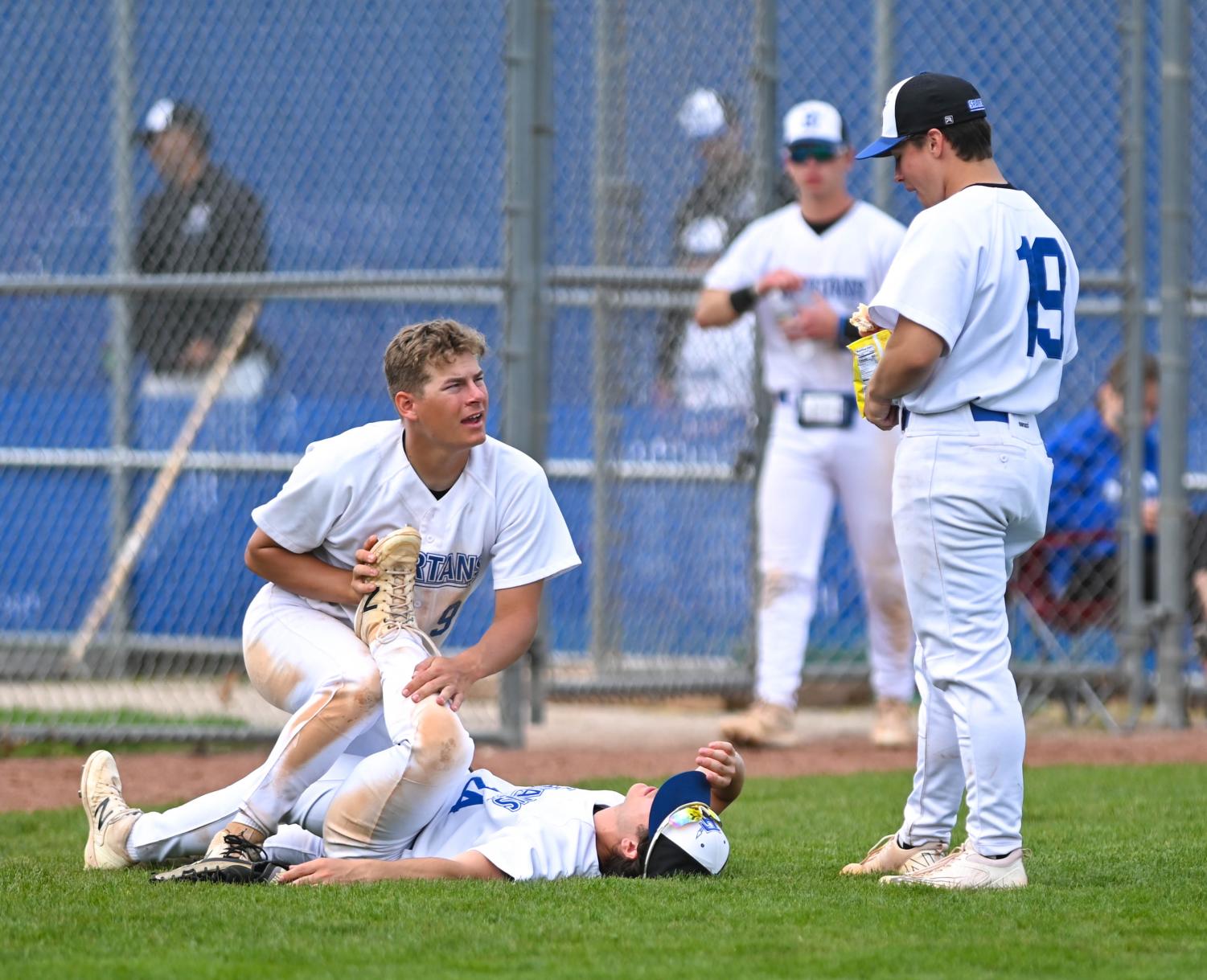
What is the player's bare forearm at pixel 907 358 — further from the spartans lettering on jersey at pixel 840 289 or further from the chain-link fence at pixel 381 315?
the chain-link fence at pixel 381 315

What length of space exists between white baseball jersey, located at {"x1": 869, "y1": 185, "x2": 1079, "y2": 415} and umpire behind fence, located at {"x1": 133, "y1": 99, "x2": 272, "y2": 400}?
4.63 m

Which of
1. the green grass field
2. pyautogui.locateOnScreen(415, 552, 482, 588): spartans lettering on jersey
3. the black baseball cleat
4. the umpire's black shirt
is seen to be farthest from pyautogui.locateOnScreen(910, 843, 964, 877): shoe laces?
the umpire's black shirt

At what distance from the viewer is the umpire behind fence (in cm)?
836

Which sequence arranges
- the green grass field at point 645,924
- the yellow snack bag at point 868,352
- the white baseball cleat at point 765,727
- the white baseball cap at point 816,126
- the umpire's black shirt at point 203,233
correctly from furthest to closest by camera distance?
the umpire's black shirt at point 203,233 < the white baseball cleat at point 765,727 < the white baseball cap at point 816,126 < the yellow snack bag at point 868,352 < the green grass field at point 645,924

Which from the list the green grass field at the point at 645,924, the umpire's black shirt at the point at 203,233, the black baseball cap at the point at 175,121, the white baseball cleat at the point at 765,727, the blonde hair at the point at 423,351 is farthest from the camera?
the black baseball cap at the point at 175,121

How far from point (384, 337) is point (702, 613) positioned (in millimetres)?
2015

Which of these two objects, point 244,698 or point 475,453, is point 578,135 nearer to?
point 244,698

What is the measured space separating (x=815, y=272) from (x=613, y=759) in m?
2.13

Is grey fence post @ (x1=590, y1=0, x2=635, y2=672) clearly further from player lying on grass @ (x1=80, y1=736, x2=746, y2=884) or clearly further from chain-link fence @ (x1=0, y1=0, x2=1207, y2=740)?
player lying on grass @ (x1=80, y1=736, x2=746, y2=884)

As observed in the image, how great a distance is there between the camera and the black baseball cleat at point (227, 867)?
4387mm

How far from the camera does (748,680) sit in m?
8.45

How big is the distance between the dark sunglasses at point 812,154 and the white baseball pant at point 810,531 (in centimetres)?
101

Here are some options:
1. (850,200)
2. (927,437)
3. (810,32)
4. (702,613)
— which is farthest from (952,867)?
(810,32)

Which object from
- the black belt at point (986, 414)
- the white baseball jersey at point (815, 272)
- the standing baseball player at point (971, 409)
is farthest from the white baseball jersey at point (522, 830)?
the white baseball jersey at point (815, 272)
